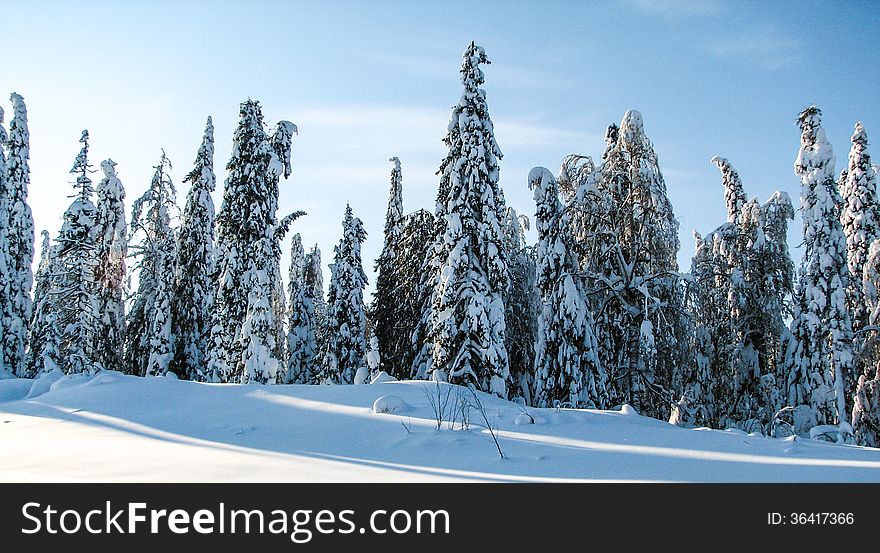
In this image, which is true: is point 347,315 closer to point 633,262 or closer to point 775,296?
point 633,262

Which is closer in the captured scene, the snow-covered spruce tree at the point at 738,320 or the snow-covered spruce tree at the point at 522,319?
the snow-covered spruce tree at the point at 738,320

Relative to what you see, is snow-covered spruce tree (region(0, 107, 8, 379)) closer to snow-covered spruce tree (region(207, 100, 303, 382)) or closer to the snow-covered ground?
snow-covered spruce tree (region(207, 100, 303, 382))

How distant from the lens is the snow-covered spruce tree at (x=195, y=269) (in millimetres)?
25500

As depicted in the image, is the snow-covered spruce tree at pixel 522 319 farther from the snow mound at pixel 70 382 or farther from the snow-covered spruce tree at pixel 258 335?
the snow mound at pixel 70 382

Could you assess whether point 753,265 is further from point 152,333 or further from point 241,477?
point 152,333

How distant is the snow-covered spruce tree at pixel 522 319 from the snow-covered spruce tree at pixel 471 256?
642 cm

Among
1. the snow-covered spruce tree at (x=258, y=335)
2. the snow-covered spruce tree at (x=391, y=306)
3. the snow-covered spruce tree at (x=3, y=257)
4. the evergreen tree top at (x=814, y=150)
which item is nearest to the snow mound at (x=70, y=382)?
the snow-covered spruce tree at (x=258, y=335)

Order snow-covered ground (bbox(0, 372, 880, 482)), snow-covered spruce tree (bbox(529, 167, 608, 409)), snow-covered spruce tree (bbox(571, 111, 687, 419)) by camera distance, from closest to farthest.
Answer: snow-covered ground (bbox(0, 372, 880, 482))
snow-covered spruce tree (bbox(529, 167, 608, 409))
snow-covered spruce tree (bbox(571, 111, 687, 419))

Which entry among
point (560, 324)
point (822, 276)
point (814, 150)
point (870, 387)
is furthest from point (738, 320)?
point (560, 324)

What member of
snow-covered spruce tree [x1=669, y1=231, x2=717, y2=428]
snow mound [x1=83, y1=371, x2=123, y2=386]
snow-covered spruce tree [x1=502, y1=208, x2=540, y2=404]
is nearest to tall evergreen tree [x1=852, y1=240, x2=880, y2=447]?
snow-covered spruce tree [x1=669, y1=231, x2=717, y2=428]

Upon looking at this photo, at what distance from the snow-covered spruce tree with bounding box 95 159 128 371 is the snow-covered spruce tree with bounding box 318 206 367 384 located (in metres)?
9.26

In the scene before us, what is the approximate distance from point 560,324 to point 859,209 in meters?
10.7

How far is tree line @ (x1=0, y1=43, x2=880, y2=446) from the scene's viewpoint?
16.4 metres

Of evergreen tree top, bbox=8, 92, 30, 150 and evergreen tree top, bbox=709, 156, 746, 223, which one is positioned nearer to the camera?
evergreen tree top, bbox=709, 156, 746, 223
